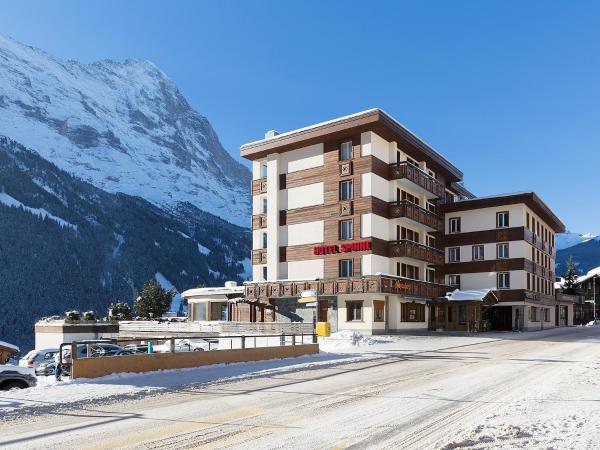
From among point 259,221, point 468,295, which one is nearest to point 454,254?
point 468,295

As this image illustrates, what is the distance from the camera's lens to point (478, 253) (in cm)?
5619

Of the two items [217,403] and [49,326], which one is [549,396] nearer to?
[217,403]

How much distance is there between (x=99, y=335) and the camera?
6881 centimetres

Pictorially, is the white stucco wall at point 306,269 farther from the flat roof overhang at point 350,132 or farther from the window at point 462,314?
the window at point 462,314

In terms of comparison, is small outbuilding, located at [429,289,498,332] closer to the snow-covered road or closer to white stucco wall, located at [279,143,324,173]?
white stucco wall, located at [279,143,324,173]

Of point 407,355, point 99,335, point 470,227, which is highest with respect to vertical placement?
point 470,227

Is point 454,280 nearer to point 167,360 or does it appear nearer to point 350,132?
point 350,132

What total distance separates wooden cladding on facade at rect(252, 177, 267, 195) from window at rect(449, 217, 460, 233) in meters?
19.3

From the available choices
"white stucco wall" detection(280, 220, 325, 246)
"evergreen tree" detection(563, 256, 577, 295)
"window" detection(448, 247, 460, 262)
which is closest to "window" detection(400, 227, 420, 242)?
"window" detection(448, 247, 460, 262)

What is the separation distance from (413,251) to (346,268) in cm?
618

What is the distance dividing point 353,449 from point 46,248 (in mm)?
196372

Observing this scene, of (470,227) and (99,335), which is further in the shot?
(99,335)

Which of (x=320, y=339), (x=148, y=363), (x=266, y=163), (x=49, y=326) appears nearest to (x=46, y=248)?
(x=49, y=326)

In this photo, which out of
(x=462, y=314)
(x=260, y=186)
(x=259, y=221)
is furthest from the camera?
(x=260, y=186)
